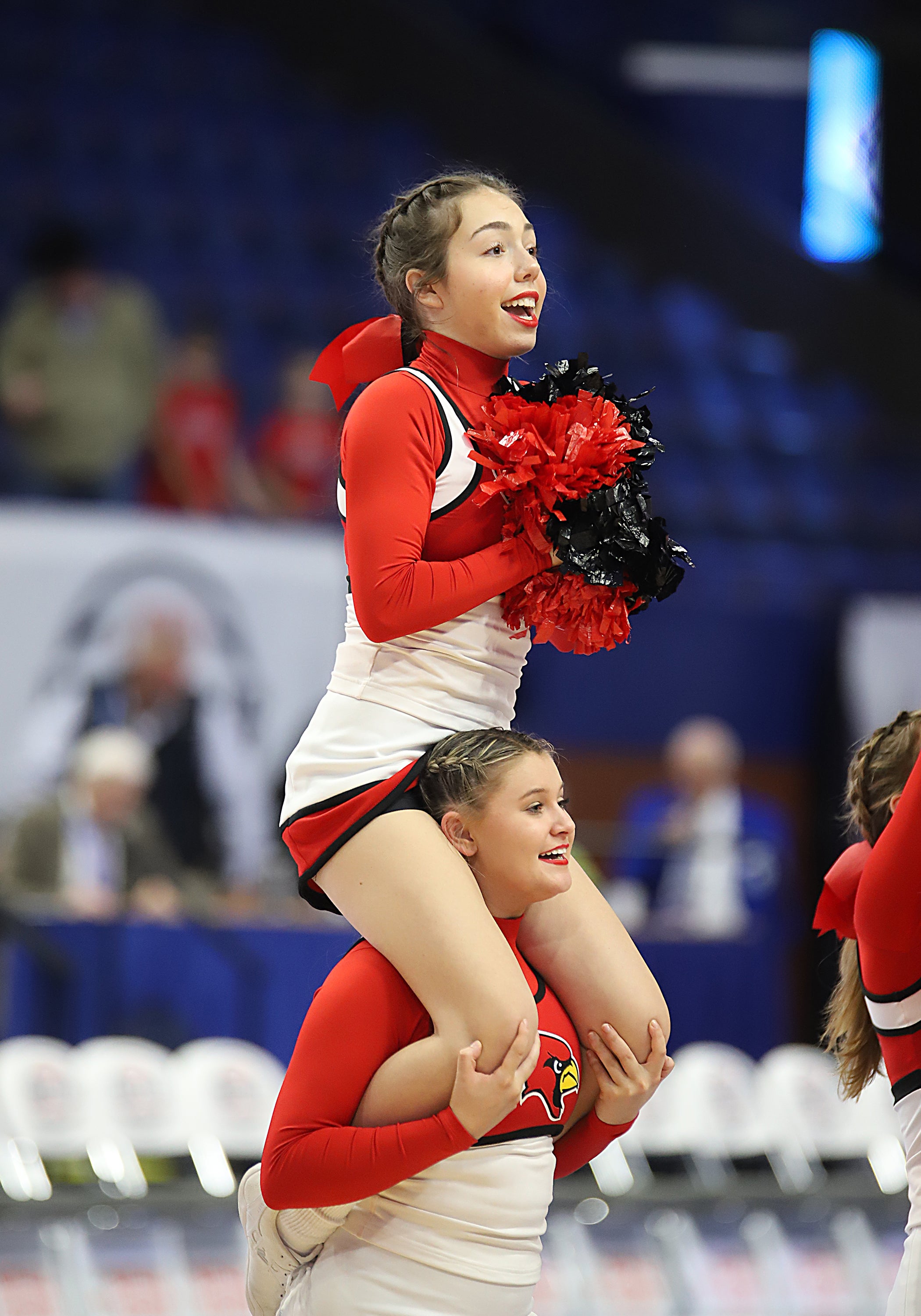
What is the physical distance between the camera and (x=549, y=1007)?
2908mm

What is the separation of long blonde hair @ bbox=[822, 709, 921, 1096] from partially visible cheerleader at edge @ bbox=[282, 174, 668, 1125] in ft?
1.14

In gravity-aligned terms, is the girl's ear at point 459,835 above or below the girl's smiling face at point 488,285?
below

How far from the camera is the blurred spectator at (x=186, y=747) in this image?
761cm

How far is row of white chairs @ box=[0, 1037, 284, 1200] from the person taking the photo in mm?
5477

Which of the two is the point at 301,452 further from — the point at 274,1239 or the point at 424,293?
the point at 274,1239

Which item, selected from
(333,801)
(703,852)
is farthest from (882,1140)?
(333,801)

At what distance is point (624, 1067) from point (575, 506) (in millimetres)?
883

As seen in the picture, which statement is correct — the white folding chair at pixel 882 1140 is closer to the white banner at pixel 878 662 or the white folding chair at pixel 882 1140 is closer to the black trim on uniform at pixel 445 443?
the white banner at pixel 878 662

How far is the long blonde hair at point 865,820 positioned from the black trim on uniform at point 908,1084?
4.5 inches

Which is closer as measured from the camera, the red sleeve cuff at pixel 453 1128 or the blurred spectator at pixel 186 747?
the red sleeve cuff at pixel 453 1128

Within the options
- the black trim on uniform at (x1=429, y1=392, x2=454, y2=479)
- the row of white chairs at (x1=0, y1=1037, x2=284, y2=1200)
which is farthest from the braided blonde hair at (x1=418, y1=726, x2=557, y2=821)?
the row of white chairs at (x1=0, y1=1037, x2=284, y2=1200)

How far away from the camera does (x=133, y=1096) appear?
5570 mm

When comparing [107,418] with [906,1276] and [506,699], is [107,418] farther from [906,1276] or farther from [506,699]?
[906,1276]

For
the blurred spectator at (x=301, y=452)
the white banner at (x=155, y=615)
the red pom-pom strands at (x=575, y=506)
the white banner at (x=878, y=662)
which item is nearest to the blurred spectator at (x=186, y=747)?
the white banner at (x=155, y=615)
